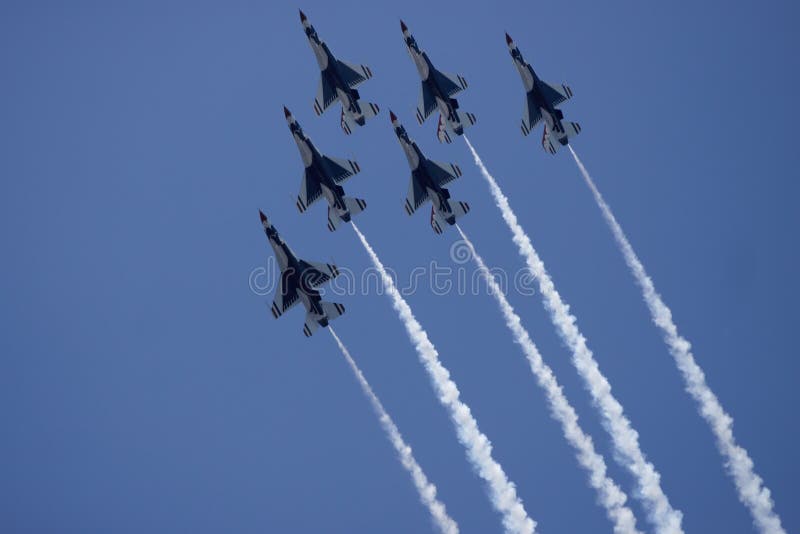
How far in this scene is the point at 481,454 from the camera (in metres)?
99.3

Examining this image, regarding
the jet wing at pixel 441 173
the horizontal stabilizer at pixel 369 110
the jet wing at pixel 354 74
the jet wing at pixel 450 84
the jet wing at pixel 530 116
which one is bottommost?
the jet wing at pixel 441 173

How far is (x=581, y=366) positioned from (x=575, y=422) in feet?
13.6

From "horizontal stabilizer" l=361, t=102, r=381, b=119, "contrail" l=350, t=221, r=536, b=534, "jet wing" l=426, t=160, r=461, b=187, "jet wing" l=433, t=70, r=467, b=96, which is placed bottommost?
"contrail" l=350, t=221, r=536, b=534

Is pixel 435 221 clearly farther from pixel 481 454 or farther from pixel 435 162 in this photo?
pixel 481 454

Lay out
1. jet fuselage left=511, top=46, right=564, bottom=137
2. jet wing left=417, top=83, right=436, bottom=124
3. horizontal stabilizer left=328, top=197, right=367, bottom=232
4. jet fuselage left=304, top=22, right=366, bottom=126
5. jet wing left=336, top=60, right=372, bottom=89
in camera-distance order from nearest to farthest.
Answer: horizontal stabilizer left=328, top=197, right=367, bottom=232 → jet fuselage left=304, top=22, right=366, bottom=126 → jet wing left=336, top=60, right=372, bottom=89 → jet wing left=417, top=83, right=436, bottom=124 → jet fuselage left=511, top=46, right=564, bottom=137

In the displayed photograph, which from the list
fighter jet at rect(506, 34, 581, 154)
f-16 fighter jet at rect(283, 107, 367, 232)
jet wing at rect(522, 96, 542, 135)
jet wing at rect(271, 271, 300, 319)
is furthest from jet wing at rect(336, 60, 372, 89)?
jet wing at rect(271, 271, 300, 319)

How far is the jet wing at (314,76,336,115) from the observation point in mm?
104188

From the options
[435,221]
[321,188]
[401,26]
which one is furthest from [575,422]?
[401,26]

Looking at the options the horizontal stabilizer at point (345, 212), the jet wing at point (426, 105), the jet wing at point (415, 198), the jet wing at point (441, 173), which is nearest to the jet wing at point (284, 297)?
the horizontal stabilizer at point (345, 212)

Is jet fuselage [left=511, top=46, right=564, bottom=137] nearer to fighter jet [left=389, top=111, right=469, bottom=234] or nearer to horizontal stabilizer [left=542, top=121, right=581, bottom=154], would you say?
horizontal stabilizer [left=542, top=121, right=581, bottom=154]

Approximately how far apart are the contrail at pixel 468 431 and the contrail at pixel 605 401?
7962 mm

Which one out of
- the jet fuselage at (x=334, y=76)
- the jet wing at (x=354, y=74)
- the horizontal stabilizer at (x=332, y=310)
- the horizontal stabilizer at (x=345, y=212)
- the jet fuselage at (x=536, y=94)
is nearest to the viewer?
the horizontal stabilizer at (x=332, y=310)

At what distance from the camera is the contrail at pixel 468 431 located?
9706cm

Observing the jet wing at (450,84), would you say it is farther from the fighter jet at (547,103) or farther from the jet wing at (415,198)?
the jet wing at (415,198)
